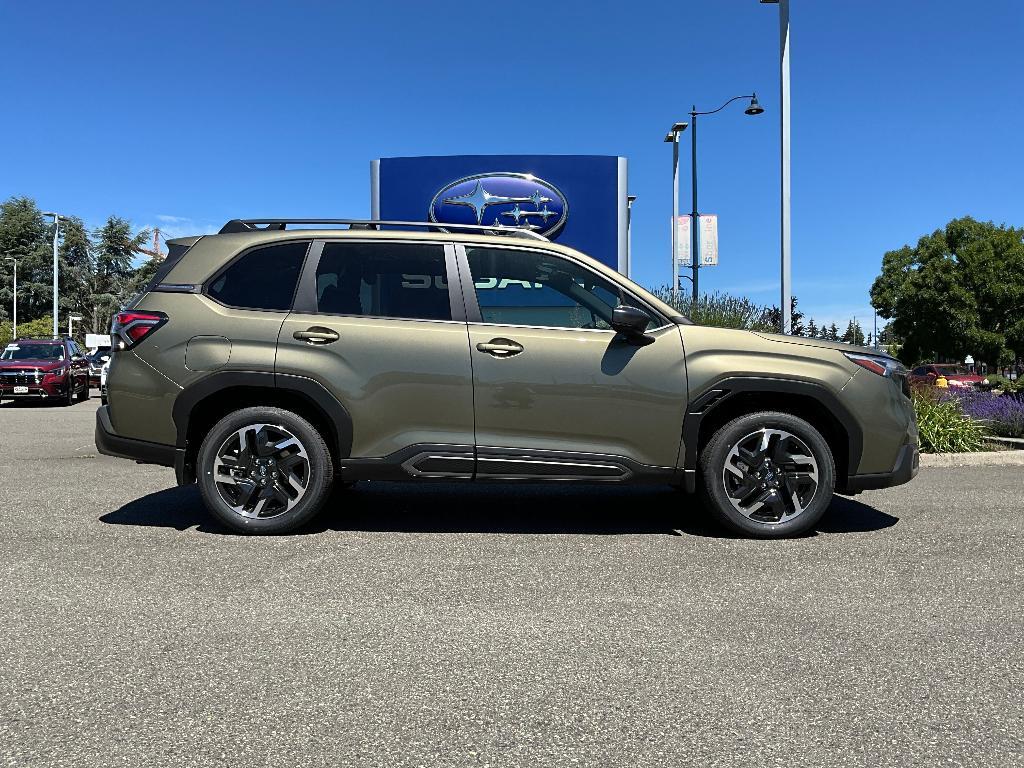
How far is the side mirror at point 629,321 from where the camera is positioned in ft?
16.5

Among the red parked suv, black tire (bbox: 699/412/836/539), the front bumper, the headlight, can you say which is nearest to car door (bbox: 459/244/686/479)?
black tire (bbox: 699/412/836/539)

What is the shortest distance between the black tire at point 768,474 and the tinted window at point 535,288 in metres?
1.08

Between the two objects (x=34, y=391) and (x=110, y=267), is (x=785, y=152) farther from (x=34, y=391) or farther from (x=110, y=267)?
(x=110, y=267)

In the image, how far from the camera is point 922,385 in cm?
1186

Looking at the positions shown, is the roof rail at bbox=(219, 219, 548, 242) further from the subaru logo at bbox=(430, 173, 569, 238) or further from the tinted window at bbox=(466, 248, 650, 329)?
the subaru logo at bbox=(430, 173, 569, 238)

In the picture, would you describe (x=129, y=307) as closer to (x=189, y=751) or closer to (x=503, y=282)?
(x=503, y=282)

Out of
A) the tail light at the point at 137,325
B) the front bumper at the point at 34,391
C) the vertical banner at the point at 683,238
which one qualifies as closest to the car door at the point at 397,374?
the tail light at the point at 137,325

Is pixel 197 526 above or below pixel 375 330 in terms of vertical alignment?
below

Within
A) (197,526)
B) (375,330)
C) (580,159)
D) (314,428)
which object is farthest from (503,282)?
(580,159)

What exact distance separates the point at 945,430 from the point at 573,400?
6754mm

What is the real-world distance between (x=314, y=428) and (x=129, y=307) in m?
1.43

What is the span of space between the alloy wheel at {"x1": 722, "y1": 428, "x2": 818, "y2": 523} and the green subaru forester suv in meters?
0.01

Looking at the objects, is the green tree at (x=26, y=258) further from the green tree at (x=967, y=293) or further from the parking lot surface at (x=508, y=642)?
the parking lot surface at (x=508, y=642)

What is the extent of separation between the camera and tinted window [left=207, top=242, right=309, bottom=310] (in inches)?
211
